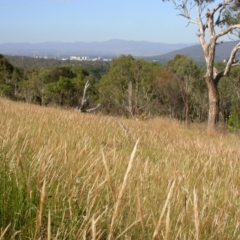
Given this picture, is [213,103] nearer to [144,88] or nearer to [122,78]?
[144,88]

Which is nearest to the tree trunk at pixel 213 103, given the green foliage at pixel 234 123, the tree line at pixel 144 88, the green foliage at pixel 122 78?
the green foliage at pixel 234 123

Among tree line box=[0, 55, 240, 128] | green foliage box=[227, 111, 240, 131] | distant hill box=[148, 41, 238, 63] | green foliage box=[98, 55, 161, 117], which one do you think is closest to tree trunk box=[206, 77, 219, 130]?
distant hill box=[148, 41, 238, 63]

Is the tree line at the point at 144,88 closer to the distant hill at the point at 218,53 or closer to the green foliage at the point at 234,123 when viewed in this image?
the distant hill at the point at 218,53

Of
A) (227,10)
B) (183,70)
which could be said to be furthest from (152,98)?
(227,10)

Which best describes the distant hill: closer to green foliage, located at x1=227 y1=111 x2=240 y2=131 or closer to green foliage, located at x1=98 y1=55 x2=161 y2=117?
green foliage, located at x1=227 y1=111 x2=240 y2=131

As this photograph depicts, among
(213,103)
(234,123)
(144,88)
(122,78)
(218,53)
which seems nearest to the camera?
(213,103)

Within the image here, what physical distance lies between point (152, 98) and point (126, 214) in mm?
39320

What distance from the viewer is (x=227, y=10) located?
1534cm

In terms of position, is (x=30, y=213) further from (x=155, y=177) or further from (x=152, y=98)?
(x=152, y=98)

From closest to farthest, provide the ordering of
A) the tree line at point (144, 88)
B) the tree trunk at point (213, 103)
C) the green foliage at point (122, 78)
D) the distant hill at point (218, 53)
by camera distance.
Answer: the tree trunk at point (213, 103), the distant hill at point (218, 53), the tree line at point (144, 88), the green foliage at point (122, 78)

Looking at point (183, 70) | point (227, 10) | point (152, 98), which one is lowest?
point (152, 98)

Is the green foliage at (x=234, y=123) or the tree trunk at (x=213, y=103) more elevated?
the tree trunk at (x=213, y=103)

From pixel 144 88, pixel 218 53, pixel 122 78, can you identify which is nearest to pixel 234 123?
pixel 144 88

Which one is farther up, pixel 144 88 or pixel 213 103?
pixel 213 103
